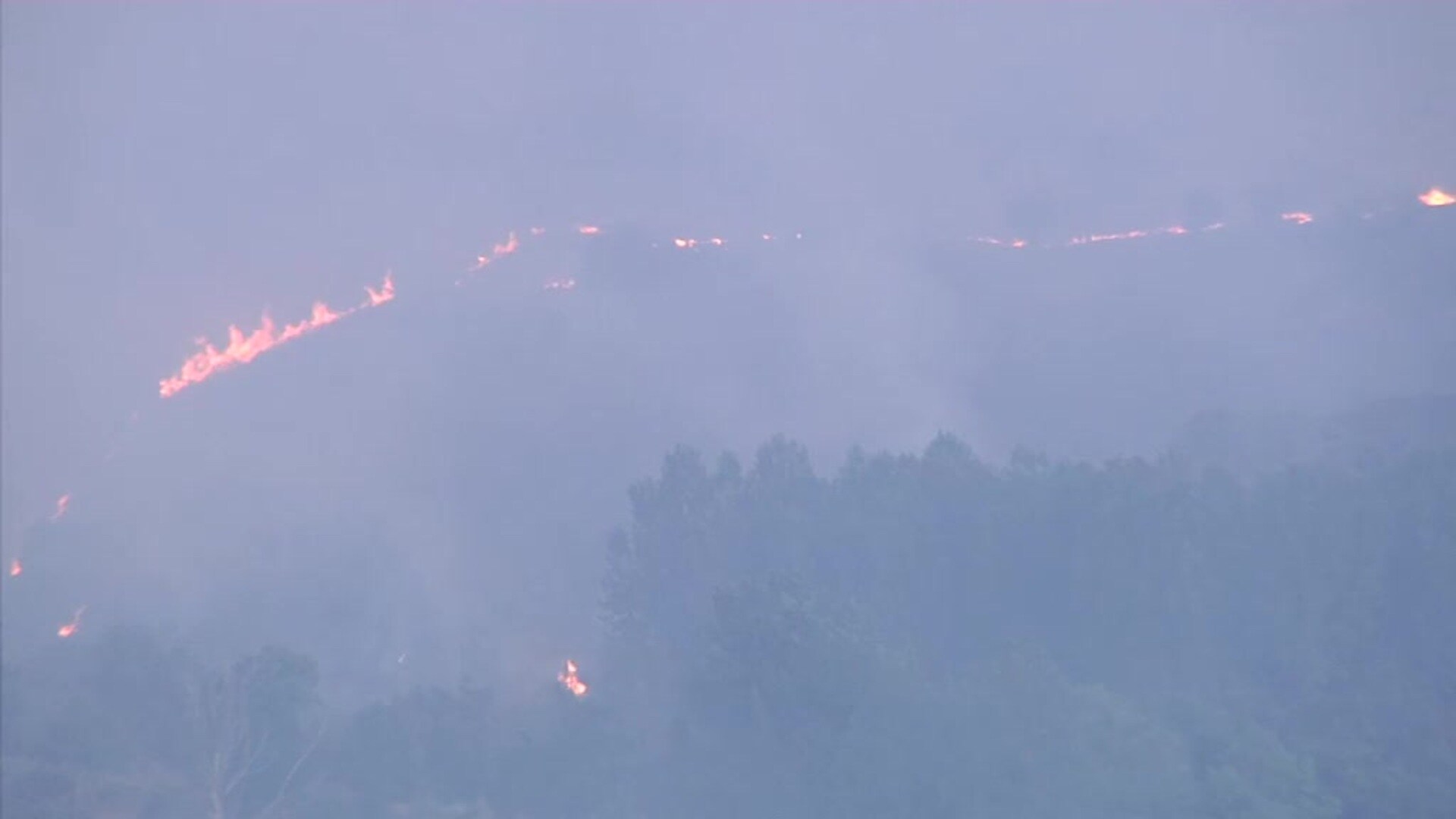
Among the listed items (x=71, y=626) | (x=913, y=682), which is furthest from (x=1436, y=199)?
(x=71, y=626)

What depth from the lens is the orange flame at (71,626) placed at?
26203 millimetres

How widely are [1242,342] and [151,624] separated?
88.1ft

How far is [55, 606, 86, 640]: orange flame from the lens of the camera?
2620cm

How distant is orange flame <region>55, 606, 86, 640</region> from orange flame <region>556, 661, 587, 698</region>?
10.8 metres

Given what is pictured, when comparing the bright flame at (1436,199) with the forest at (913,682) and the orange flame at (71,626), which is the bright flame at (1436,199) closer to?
the forest at (913,682)

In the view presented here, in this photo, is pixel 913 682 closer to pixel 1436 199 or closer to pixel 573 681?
pixel 573 681

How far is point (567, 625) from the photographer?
25.3m

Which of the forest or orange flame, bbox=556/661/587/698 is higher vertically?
the forest

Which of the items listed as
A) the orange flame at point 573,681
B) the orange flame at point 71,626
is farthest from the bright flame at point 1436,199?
the orange flame at point 71,626

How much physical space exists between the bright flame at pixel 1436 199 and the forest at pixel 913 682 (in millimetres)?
11505

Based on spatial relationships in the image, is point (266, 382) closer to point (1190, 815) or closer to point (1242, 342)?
point (1242, 342)

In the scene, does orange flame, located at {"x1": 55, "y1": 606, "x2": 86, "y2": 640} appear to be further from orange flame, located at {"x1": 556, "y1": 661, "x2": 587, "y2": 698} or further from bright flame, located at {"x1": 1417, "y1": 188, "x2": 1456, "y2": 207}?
bright flame, located at {"x1": 1417, "y1": 188, "x2": 1456, "y2": 207}

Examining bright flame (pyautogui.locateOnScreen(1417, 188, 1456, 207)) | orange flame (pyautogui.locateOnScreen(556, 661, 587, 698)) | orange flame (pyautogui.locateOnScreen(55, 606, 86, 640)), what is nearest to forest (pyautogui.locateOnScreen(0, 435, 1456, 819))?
orange flame (pyautogui.locateOnScreen(556, 661, 587, 698))

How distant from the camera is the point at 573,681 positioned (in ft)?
72.6
